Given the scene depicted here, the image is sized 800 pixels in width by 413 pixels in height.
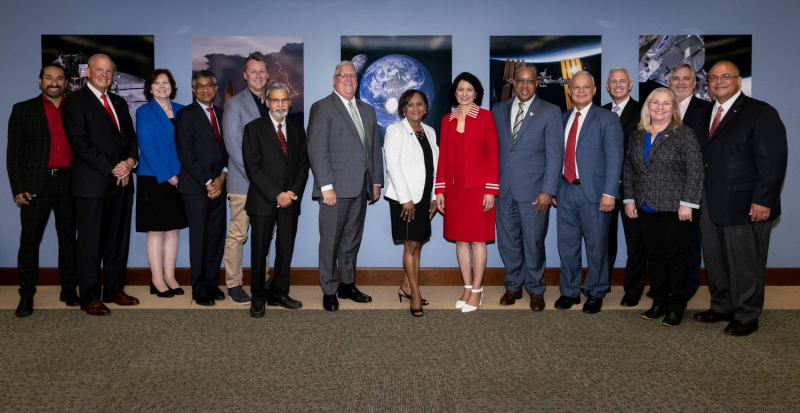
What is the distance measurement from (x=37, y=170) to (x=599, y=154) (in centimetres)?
439

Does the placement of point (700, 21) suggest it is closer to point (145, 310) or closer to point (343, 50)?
point (343, 50)

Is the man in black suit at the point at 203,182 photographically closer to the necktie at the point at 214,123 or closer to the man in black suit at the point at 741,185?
the necktie at the point at 214,123

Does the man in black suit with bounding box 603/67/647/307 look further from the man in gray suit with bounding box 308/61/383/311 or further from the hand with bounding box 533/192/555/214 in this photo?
the man in gray suit with bounding box 308/61/383/311

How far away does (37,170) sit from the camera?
13.4 ft

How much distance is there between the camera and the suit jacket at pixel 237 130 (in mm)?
4211

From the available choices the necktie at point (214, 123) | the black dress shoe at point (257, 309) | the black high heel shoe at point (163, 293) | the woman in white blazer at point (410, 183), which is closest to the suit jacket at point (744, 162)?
the woman in white blazer at point (410, 183)

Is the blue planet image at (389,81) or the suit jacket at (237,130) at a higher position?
the blue planet image at (389,81)

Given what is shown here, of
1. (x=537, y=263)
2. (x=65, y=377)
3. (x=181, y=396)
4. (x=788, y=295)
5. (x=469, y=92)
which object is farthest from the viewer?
(x=788, y=295)

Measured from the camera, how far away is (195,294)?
433 cm

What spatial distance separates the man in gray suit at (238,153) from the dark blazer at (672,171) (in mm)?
3030

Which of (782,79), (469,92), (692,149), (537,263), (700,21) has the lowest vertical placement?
(537,263)

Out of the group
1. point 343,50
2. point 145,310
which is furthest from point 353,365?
point 343,50

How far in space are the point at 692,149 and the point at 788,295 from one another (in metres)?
2.20

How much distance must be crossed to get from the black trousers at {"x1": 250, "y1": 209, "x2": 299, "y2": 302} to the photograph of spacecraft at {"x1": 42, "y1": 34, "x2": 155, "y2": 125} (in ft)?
6.57
